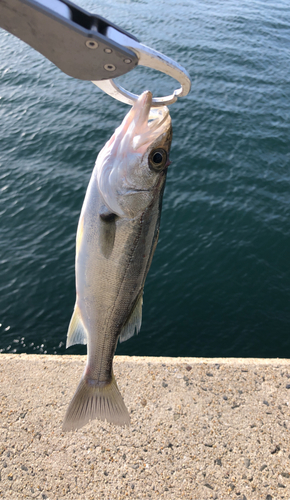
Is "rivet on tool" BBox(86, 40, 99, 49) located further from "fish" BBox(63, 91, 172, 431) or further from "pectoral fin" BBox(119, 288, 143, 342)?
"pectoral fin" BBox(119, 288, 143, 342)

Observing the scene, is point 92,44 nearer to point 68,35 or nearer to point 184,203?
point 68,35

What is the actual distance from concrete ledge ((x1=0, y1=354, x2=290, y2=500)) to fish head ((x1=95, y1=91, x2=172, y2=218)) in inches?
125

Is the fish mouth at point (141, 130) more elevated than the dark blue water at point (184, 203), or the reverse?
the dark blue water at point (184, 203)

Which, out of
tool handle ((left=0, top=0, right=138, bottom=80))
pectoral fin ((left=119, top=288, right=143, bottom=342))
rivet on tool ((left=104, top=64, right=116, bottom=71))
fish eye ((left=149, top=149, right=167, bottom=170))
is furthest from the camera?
pectoral fin ((left=119, top=288, right=143, bottom=342))

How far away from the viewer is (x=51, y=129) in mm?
13430

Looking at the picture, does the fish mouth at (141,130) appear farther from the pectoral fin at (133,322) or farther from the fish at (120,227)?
the pectoral fin at (133,322)

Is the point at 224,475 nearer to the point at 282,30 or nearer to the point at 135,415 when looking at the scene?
the point at 135,415

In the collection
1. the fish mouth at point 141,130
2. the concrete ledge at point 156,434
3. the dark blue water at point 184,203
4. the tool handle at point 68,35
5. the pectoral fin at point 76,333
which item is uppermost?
the dark blue water at point 184,203

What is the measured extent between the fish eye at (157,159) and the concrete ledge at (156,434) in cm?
348

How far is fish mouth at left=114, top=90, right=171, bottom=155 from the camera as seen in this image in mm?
2496

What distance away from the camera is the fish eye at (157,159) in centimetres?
261

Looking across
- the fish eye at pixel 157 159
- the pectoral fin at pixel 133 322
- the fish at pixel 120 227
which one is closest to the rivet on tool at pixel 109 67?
the fish at pixel 120 227

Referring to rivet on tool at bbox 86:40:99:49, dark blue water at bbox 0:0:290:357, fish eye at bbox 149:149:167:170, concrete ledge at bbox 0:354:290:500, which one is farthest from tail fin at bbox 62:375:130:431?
dark blue water at bbox 0:0:290:357

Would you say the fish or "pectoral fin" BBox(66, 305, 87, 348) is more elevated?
the fish
